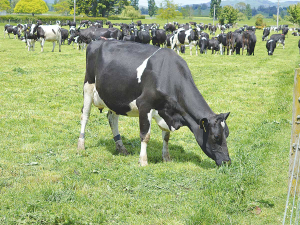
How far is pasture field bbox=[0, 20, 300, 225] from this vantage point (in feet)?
15.2

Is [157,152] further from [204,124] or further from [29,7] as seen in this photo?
[29,7]

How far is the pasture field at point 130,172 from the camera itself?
4633mm

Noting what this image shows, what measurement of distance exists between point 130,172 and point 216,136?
4.91ft

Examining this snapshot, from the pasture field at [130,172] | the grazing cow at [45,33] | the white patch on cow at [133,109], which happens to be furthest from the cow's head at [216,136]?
the grazing cow at [45,33]

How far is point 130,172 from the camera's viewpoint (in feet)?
19.7

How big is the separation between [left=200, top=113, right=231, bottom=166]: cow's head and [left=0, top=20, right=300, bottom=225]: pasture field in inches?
9.3

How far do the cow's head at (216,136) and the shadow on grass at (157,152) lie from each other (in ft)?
1.53

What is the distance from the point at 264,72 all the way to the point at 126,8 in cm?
8865

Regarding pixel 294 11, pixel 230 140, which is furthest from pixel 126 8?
pixel 230 140

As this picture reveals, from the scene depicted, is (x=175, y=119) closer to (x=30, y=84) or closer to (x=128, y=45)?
(x=128, y=45)

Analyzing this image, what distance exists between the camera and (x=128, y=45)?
7.07 metres

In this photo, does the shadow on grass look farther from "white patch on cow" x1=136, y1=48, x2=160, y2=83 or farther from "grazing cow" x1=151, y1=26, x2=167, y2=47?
"grazing cow" x1=151, y1=26, x2=167, y2=47

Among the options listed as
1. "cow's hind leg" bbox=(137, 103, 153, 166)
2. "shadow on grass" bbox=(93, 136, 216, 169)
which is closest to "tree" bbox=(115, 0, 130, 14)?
"shadow on grass" bbox=(93, 136, 216, 169)

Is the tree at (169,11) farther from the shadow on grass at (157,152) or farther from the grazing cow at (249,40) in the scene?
the shadow on grass at (157,152)
